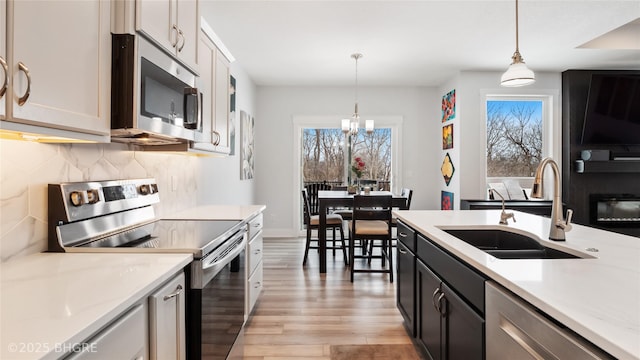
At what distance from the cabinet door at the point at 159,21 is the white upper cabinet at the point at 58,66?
0.13 m

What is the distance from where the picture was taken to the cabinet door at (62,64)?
913 mm

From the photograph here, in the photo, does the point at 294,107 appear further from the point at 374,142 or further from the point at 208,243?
the point at 208,243

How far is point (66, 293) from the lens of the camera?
0.92 metres

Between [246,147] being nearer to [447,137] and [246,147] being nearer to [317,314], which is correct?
[317,314]

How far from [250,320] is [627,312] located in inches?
93.4

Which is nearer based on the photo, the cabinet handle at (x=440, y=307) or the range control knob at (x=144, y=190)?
the cabinet handle at (x=440, y=307)

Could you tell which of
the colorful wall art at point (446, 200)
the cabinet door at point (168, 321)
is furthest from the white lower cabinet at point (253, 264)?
the colorful wall art at point (446, 200)

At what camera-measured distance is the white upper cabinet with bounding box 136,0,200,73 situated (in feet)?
4.68

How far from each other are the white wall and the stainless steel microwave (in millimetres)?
3977

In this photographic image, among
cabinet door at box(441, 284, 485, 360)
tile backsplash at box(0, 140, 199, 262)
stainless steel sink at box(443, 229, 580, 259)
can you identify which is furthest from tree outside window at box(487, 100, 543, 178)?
tile backsplash at box(0, 140, 199, 262)

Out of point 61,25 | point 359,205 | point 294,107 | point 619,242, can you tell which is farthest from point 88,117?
point 294,107

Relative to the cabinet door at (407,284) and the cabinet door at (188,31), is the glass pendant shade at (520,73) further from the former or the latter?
the cabinet door at (188,31)

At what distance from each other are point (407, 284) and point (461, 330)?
900 mm

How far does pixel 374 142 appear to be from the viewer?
600 cm
